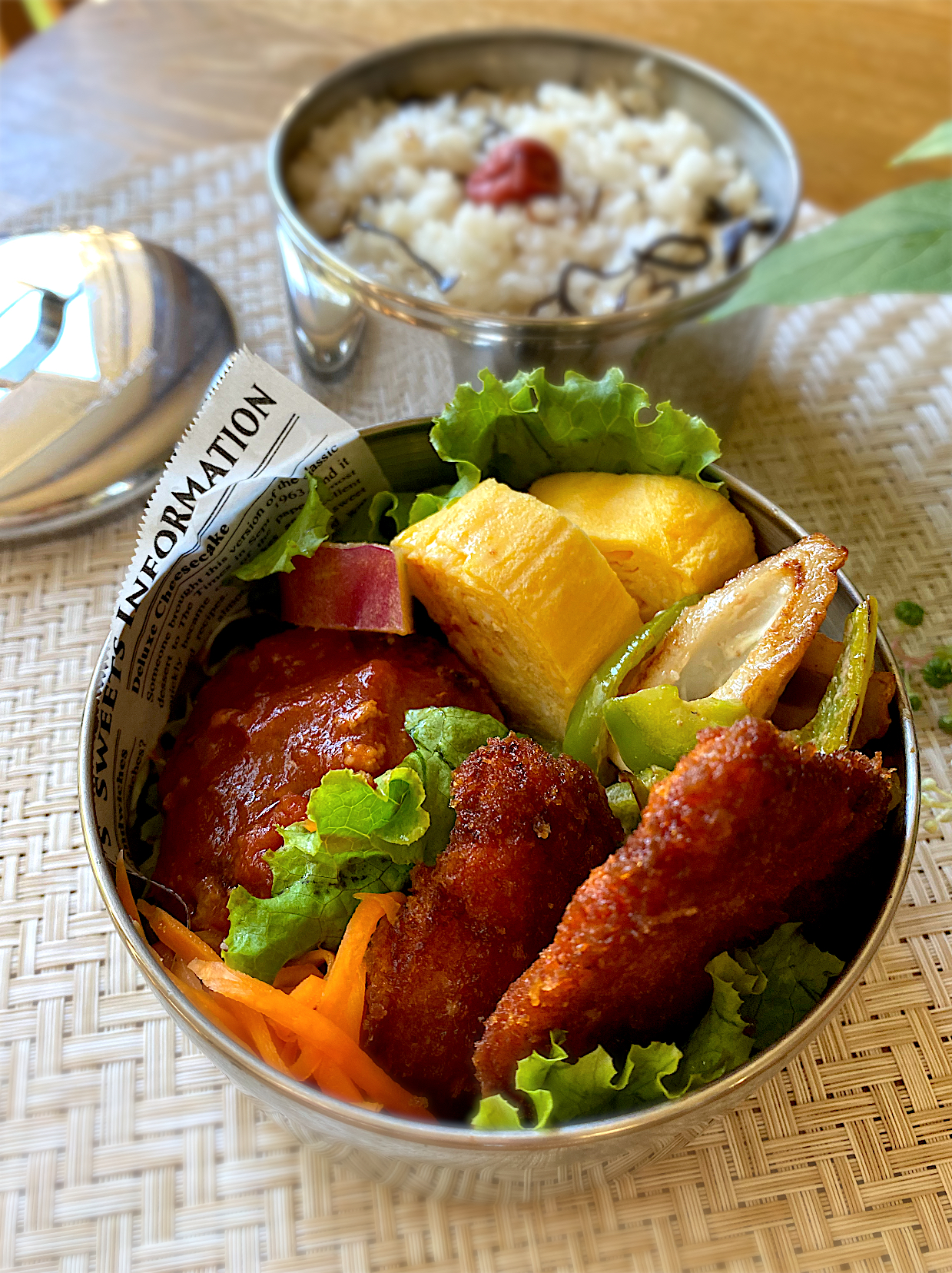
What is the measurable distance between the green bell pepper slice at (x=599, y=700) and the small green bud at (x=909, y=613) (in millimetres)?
410

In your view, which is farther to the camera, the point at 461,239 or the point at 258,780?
the point at 461,239

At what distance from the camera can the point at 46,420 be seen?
1.31 meters

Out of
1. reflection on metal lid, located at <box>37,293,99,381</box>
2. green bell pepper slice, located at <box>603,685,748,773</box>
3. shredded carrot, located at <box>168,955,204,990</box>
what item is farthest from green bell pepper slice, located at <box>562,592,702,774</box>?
reflection on metal lid, located at <box>37,293,99,381</box>

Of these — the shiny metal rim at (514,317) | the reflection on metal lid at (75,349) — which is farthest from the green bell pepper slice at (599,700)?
the reflection on metal lid at (75,349)

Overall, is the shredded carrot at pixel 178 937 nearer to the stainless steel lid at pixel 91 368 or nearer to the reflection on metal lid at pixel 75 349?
the stainless steel lid at pixel 91 368

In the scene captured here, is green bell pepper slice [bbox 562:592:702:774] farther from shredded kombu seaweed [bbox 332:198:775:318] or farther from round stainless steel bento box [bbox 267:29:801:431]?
shredded kombu seaweed [bbox 332:198:775:318]

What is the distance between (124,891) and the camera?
0.85 metres

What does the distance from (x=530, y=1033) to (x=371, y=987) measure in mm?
141

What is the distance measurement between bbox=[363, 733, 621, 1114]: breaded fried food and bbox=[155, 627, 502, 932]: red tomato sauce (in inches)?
4.8

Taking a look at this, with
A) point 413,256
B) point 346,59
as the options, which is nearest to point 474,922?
point 413,256

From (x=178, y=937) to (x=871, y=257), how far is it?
0.95m

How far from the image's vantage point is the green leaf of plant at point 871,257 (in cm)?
109

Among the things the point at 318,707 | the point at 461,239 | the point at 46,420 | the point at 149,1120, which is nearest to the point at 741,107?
the point at 461,239

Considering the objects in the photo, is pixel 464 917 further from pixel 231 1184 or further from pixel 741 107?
pixel 741 107
